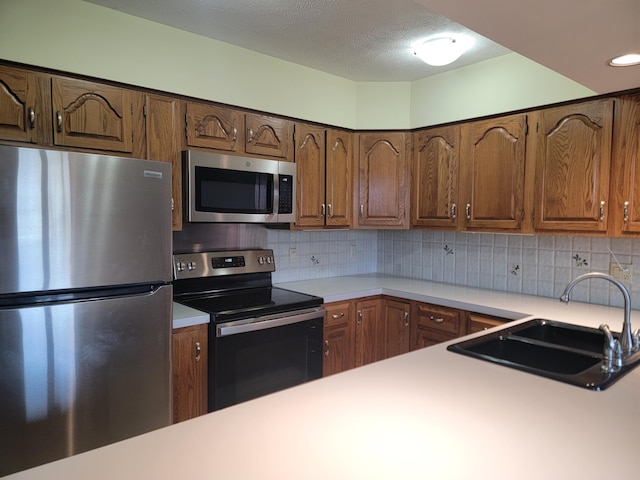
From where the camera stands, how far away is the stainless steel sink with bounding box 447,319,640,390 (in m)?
1.36

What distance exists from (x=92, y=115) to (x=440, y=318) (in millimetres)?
2181

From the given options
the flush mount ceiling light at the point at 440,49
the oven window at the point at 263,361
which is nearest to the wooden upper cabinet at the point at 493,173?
the flush mount ceiling light at the point at 440,49

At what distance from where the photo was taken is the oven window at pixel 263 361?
2.17m

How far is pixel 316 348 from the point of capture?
8.48 feet

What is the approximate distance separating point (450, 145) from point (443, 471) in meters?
2.39

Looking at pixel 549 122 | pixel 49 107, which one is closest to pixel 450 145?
pixel 549 122

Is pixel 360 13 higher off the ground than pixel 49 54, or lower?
higher

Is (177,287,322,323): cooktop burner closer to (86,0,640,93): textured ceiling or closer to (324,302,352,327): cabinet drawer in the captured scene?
(324,302,352,327): cabinet drawer

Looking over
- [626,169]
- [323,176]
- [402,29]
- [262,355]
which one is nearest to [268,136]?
[323,176]

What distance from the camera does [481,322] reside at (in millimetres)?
2443

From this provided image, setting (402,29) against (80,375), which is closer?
(80,375)

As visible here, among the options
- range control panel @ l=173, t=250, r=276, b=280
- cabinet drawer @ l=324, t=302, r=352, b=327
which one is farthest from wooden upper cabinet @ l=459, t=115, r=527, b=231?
range control panel @ l=173, t=250, r=276, b=280

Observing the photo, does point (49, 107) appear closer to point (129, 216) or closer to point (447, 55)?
point (129, 216)

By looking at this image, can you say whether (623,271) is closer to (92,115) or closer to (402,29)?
(402,29)
